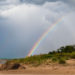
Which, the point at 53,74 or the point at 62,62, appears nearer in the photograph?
the point at 53,74

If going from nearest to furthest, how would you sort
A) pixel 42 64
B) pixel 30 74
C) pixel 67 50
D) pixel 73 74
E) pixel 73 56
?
pixel 73 74
pixel 30 74
pixel 42 64
pixel 73 56
pixel 67 50

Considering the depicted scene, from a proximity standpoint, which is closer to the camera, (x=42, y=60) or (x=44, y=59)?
(x=42, y=60)

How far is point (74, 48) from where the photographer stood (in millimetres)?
60062

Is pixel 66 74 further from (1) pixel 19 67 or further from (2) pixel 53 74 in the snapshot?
(1) pixel 19 67

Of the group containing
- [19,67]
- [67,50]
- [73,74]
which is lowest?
[73,74]

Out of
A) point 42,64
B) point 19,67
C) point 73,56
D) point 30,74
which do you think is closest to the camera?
point 30,74

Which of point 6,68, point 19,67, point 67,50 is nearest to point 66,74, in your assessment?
point 19,67

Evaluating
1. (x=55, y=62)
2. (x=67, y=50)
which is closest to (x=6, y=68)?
(x=55, y=62)

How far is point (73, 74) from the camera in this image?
2053cm

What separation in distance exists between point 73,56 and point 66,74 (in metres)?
18.8

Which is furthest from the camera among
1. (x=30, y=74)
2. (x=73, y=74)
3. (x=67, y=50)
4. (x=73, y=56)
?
(x=67, y=50)

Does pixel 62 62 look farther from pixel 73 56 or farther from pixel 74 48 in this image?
pixel 74 48

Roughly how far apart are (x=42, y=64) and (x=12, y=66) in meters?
3.85

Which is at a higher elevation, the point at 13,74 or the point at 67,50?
the point at 67,50
